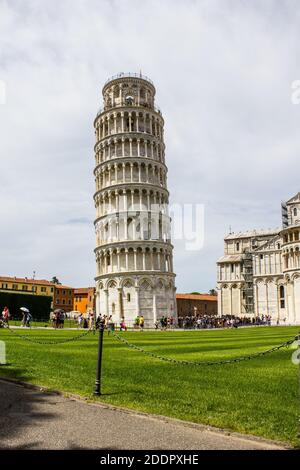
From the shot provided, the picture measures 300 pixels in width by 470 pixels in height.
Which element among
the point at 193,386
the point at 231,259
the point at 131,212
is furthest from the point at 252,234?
the point at 193,386

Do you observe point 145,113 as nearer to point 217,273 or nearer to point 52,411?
point 217,273

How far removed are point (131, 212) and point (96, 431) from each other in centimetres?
6471

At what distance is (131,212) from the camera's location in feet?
234

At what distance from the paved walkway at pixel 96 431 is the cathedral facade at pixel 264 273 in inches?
3234

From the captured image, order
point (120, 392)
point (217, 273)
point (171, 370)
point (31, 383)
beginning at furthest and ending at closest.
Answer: point (217, 273) → point (171, 370) → point (31, 383) → point (120, 392)

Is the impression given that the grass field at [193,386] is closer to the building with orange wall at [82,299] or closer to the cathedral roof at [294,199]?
the cathedral roof at [294,199]

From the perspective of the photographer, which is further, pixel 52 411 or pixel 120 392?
pixel 120 392

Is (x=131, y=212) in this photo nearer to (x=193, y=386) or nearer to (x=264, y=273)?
(x=264, y=273)

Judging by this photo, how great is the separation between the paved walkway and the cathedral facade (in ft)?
269

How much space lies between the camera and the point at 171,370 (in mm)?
13359

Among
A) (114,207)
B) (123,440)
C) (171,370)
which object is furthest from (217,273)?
(123,440)

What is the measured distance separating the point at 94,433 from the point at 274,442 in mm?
2720

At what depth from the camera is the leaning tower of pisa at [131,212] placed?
229 feet

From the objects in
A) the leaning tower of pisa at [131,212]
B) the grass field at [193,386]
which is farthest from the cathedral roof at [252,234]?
the grass field at [193,386]
